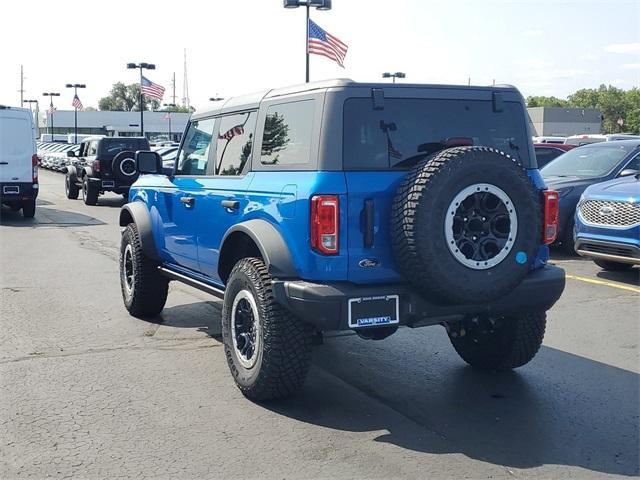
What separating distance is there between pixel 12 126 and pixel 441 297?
48.0 feet

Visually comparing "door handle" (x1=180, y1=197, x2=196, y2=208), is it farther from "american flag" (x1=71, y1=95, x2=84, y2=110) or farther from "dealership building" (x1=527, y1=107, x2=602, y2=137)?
"dealership building" (x1=527, y1=107, x2=602, y2=137)

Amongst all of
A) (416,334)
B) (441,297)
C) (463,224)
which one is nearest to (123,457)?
(441,297)

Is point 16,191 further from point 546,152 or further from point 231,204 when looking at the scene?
point 231,204

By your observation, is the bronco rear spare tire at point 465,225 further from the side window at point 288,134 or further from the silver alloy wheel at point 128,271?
the silver alloy wheel at point 128,271

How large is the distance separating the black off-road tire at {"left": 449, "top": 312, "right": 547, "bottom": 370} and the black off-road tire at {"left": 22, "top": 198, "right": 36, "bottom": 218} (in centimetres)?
1387

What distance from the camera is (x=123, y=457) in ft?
13.0

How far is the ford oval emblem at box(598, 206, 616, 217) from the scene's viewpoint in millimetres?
8995

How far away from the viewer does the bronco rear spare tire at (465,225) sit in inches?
165

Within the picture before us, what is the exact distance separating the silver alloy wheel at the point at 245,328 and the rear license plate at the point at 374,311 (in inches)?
28.6

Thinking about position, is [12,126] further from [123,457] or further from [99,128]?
[99,128]

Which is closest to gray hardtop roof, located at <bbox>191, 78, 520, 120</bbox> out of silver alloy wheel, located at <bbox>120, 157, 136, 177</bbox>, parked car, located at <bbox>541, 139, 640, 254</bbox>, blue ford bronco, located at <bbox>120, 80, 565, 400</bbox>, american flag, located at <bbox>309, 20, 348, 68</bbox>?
blue ford bronco, located at <bbox>120, 80, 565, 400</bbox>

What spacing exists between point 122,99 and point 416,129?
5707 inches

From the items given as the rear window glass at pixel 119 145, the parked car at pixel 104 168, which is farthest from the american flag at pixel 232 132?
the rear window glass at pixel 119 145

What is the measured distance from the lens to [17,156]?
16.5 m
